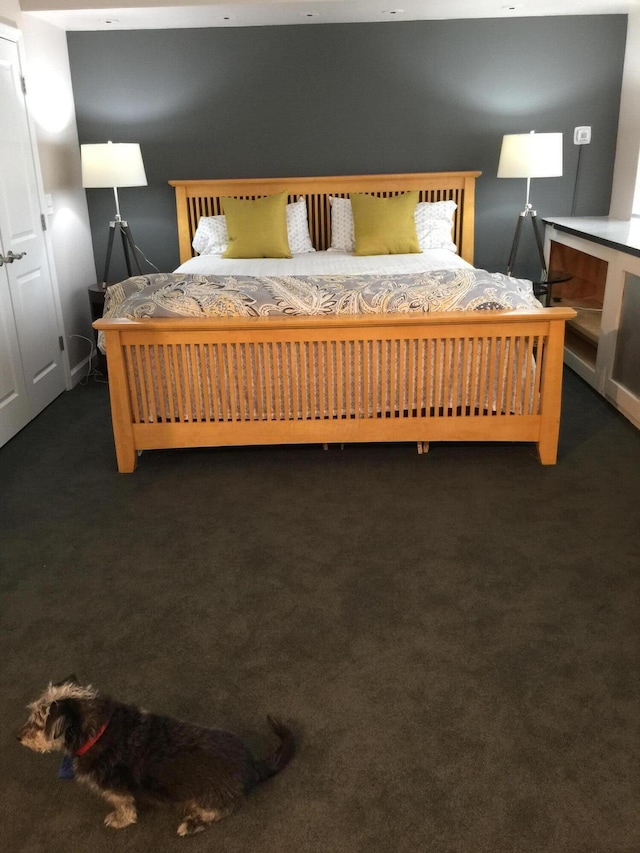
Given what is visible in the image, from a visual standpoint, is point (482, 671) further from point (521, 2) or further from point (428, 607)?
point (521, 2)

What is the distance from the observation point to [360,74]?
5012 millimetres

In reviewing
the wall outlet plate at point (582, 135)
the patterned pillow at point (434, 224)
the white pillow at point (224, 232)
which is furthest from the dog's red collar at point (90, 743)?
the wall outlet plate at point (582, 135)

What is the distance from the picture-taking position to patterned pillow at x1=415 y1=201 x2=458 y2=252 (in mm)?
5043

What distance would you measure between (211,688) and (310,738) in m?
0.33

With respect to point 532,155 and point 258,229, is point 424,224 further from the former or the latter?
point 258,229

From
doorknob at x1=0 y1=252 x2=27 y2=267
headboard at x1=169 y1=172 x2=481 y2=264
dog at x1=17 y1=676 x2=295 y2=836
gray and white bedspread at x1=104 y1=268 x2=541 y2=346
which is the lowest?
dog at x1=17 y1=676 x2=295 y2=836

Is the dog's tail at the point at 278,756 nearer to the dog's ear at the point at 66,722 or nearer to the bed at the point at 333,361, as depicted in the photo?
the dog's ear at the point at 66,722

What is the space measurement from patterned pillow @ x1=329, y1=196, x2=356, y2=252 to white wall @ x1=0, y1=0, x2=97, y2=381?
180cm

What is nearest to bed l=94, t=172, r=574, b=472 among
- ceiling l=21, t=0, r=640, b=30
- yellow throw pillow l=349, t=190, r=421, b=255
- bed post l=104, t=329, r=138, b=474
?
bed post l=104, t=329, r=138, b=474

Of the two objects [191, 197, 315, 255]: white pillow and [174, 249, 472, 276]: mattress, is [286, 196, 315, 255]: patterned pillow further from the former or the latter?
[174, 249, 472, 276]: mattress

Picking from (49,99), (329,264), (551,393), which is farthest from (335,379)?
(49,99)

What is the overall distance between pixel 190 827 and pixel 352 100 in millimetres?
4781

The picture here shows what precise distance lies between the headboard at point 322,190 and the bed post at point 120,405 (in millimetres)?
2433

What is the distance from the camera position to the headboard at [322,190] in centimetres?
516
